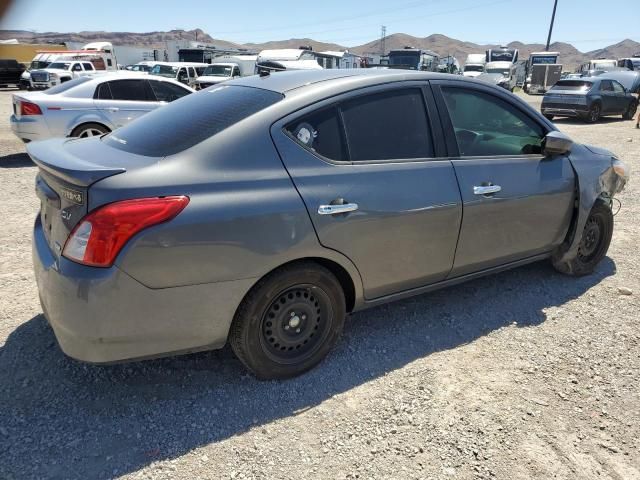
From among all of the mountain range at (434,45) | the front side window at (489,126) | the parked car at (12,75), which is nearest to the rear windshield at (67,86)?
the front side window at (489,126)

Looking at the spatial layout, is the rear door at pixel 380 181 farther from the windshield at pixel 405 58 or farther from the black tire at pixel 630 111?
the windshield at pixel 405 58

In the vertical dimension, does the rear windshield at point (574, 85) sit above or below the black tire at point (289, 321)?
above

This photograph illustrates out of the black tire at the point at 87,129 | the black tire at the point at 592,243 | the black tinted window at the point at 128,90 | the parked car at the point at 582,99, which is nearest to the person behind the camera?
the black tire at the point at 592,243

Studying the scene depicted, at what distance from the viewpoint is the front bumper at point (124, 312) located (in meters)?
2.21

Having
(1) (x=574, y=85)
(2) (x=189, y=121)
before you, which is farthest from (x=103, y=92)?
(1) (x=574, y=85)

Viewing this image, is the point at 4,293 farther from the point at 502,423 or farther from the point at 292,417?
the point at 502,423

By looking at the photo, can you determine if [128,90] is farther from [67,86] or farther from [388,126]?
[388,126]

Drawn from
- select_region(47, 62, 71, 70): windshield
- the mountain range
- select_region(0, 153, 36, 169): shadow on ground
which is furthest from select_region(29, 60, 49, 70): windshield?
the mountain range

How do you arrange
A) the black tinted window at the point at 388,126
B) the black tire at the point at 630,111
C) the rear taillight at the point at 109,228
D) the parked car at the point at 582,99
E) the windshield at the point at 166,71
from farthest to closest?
1. the windshield at the point at 166,71
2. the black tire at the point at 630,111
3. the parked car at the point at 582,99
4. the black tinted window at the point at 388,126
5. the rear taillight at the point at 109,228

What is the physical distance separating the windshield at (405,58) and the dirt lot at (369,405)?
98.8 ft

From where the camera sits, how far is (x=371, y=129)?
296 cm

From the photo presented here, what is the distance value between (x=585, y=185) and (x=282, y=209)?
2723mm

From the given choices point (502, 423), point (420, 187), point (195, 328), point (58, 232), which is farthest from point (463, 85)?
point (58, 232)

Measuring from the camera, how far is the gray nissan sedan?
7.40ft
